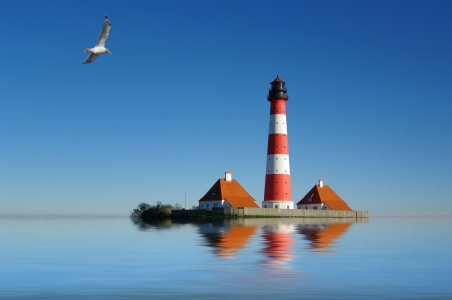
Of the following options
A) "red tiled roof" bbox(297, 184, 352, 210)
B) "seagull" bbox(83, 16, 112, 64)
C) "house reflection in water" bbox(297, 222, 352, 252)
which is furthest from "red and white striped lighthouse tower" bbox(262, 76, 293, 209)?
"seagull" bbox(83, 16, 112, 64)

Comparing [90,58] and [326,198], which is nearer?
[90,58]

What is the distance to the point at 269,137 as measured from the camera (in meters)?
65.4

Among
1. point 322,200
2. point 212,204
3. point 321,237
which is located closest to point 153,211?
point 212,204

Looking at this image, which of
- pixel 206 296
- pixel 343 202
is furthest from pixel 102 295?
pixel 343 202

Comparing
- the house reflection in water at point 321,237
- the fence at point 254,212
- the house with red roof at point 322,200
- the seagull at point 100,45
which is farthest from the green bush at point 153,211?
the seagull at point 100,45

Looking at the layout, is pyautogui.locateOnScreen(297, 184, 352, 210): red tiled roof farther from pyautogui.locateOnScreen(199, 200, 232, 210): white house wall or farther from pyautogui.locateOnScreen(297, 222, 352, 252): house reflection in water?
pyautogui.locateOnScreen(297, 222, 352, 252): house reflection in water

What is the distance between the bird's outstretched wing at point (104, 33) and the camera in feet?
65.6

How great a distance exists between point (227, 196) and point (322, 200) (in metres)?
14.9

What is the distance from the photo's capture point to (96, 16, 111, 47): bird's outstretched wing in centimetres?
1998

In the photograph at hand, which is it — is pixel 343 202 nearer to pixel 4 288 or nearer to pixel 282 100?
pixel 282 100

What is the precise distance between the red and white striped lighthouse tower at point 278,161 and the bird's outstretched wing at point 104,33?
45482mm

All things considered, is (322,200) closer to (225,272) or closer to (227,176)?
→ (227,176)

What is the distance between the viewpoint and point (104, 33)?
794 inches

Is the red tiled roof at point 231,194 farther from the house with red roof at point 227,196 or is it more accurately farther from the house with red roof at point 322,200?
the house with red roof at point 322,200
